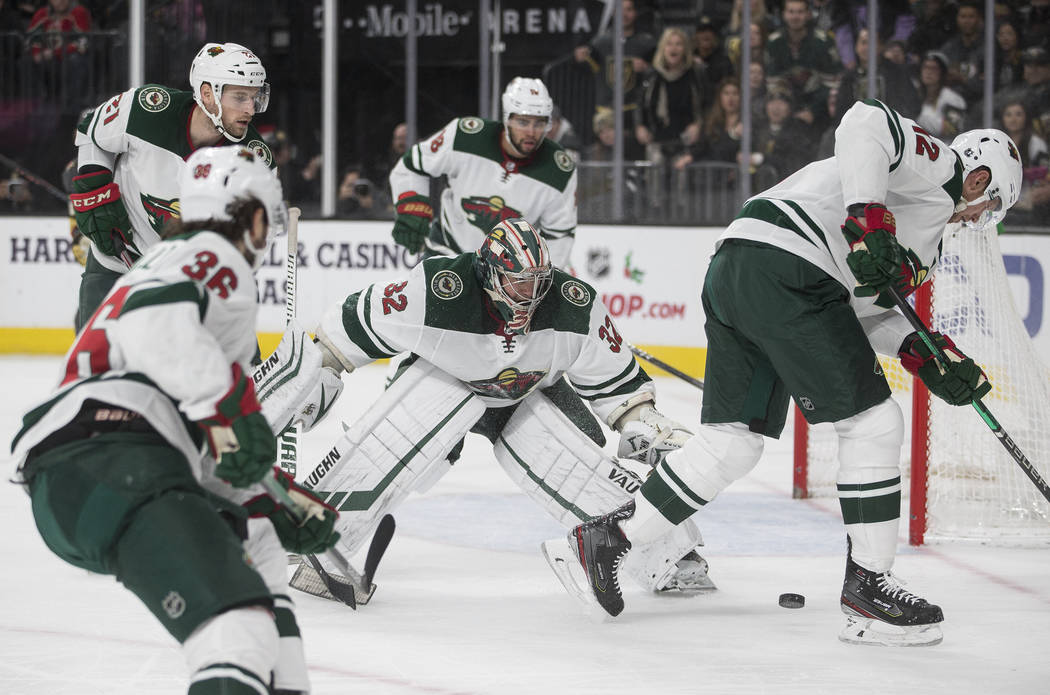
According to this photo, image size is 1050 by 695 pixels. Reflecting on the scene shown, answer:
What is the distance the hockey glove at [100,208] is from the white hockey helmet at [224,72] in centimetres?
29

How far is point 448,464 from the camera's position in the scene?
10.4ft

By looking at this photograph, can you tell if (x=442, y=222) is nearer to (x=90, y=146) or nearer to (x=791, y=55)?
(x=90, y=146)

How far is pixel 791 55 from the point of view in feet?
23.9

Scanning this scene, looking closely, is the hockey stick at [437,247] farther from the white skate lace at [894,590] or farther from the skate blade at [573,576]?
the white skate lace at [894,590]

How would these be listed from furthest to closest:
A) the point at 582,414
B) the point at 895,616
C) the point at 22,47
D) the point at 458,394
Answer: the point at 22,47
the point at 582,414
the point at 458,394
the point at 895,616

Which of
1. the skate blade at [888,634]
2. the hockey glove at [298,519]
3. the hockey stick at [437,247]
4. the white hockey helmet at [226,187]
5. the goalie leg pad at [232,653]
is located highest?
the white hockey helmet at [226,187]

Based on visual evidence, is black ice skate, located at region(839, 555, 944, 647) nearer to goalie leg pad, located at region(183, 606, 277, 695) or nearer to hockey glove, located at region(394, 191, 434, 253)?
goalie leg pad, located at region(183, 606, 277, 695)

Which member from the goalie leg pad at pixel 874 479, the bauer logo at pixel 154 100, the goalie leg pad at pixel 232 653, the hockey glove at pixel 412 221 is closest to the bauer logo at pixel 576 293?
the goalie leg pad at pixel 874 479

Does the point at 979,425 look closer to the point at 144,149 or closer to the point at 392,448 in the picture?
the point at 392,448

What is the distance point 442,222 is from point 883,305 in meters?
2.34

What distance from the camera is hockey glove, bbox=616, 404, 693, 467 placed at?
308 centimetres

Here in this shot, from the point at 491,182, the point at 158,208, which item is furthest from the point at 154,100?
the point at 491,182

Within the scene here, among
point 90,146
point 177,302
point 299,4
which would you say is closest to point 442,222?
point 90,146

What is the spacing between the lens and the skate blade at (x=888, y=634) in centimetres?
277
